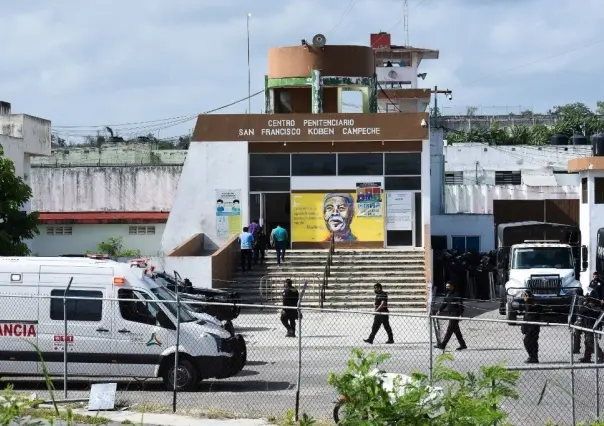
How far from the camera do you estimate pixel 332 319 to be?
1218 inches

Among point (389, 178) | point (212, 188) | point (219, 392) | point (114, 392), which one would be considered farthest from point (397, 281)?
point (114, 392)

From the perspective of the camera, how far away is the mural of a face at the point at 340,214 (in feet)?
136

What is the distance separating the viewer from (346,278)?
124ft

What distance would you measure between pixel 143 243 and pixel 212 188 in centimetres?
1416

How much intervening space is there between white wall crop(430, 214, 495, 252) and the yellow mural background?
395 inches

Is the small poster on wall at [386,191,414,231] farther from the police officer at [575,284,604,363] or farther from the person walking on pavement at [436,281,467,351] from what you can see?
the police officer at [575,284,604,363]

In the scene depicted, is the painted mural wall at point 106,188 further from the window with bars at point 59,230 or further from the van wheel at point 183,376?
the van wheel at point 183,376

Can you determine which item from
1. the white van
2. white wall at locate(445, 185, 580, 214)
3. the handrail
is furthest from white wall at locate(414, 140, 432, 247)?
white wall at locate(445, 185, 580, 214)

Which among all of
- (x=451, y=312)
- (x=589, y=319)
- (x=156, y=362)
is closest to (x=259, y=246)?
(x=451, y=312)

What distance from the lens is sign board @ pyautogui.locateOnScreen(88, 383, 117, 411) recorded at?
56.9 ft

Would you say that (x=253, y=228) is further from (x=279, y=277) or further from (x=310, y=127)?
(x=310, y=127)

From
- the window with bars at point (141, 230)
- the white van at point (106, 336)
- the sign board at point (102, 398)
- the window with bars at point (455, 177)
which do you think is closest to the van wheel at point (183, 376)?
the white van at point (106, 336)

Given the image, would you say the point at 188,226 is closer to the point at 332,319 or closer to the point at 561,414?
the point at 332,319

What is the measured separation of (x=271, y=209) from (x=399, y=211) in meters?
4.59
